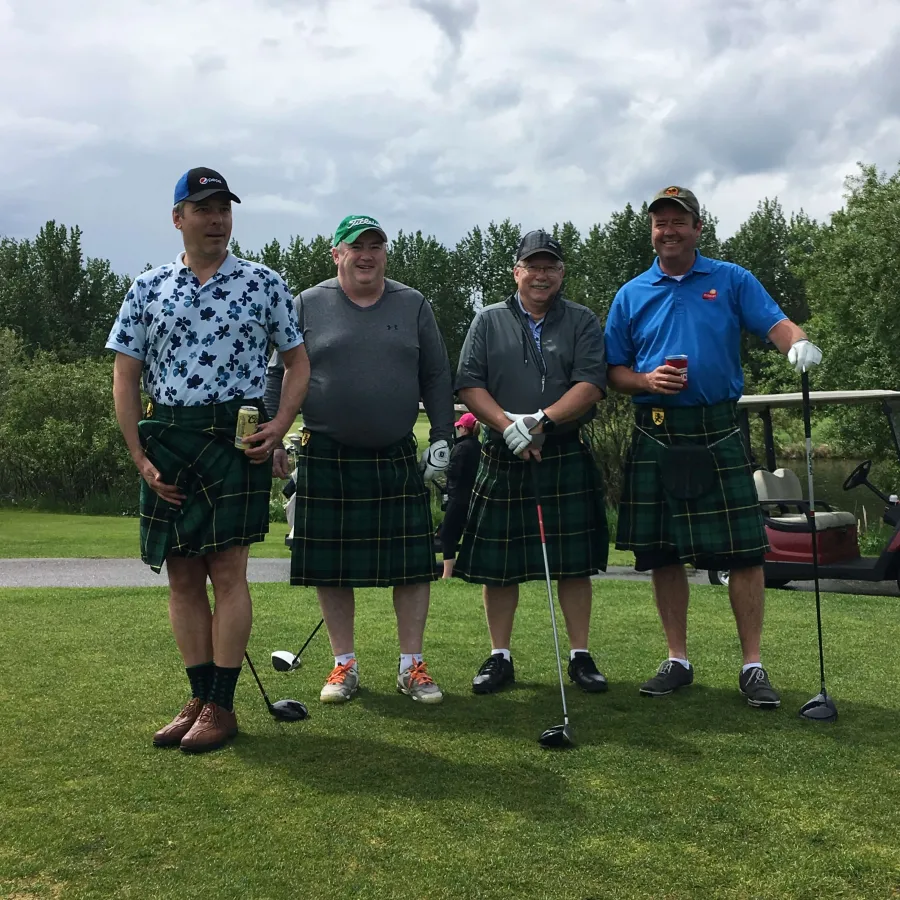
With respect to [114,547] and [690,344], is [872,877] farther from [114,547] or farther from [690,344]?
[114,547]

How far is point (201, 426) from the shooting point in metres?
3.35

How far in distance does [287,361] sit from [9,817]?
1701mm

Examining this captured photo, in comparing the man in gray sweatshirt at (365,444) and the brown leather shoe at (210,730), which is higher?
the man in gray sweatshirt at (365,444)

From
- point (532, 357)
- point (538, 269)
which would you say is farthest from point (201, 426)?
point (538, 269)

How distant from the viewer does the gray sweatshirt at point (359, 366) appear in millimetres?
4004

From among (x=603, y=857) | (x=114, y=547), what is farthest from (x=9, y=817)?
(x=114, y=547)

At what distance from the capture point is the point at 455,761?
3146 millimetres

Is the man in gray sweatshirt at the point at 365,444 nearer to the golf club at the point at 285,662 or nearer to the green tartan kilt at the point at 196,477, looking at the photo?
the golf club at the point at 285,662

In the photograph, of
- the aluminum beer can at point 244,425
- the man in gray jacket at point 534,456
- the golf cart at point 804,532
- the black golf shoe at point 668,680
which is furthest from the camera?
the golf cart at point 804,532

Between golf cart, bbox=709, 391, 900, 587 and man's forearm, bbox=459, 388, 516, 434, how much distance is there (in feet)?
14.5

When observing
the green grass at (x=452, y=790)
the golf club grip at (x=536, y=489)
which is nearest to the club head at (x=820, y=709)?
the green grass at (x=452, y=790)

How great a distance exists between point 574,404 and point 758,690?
1.28 m

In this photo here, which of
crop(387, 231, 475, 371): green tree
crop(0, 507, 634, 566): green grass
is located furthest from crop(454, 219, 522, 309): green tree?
crop(0, 507, 634, 566): green grass

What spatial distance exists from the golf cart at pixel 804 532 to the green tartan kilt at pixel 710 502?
4184mm
